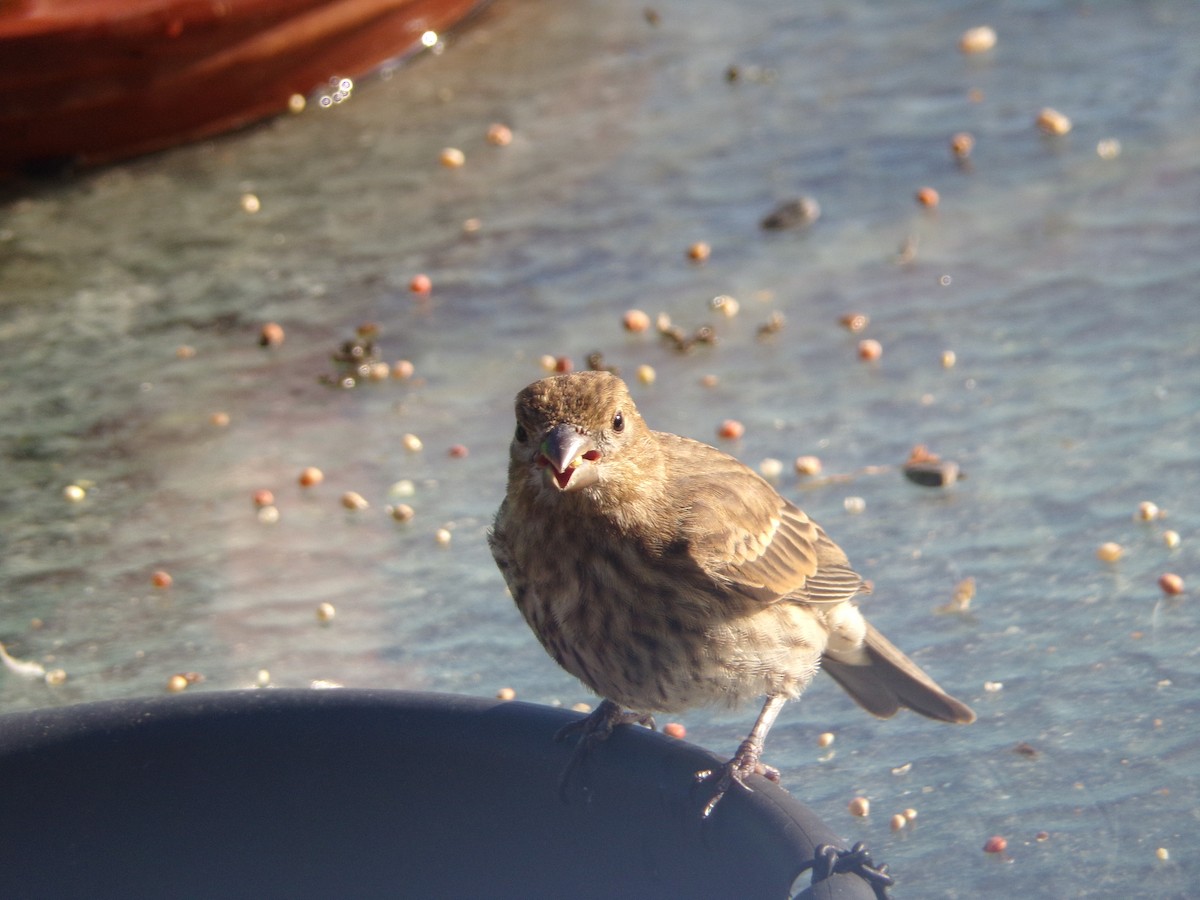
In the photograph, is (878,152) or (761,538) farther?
(878,152)

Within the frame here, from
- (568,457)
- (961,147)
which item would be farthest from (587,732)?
(961,147)

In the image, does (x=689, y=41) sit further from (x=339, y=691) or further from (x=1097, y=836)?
(x=339, y=691)

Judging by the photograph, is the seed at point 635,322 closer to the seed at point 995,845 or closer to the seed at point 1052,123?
the seed at point 1052,123

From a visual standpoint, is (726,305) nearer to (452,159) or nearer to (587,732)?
(452,159)

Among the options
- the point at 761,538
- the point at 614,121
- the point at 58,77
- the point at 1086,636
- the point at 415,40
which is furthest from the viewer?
the point at 415,40

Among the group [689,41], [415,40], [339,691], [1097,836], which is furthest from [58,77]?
[1097,836]
